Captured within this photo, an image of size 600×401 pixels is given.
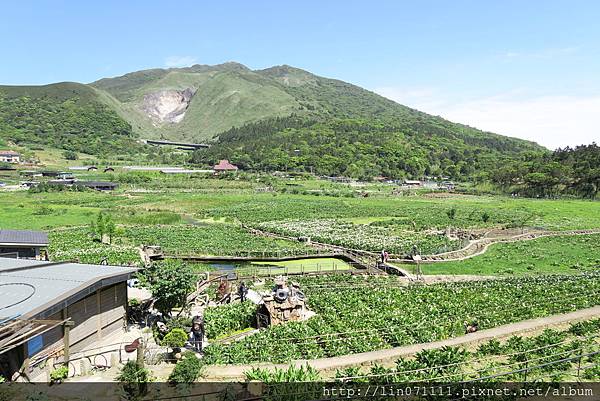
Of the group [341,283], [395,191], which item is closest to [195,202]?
[395,191]

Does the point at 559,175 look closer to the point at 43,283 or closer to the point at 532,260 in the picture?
the point at 532,260

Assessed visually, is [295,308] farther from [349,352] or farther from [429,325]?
[429,325]

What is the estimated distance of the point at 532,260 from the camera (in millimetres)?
37188

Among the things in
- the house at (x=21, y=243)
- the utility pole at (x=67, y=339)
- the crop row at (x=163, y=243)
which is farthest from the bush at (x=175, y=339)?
the crop row at (x=163, y=243)

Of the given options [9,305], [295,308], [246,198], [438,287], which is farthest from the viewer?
[246,198]

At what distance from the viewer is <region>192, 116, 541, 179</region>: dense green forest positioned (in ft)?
512

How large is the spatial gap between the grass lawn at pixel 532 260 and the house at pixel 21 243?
26648 millimetres

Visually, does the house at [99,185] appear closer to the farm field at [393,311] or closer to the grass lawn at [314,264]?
the grass lawn at [314,264]

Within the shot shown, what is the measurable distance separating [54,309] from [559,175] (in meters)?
108

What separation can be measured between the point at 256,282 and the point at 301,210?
42.2 meters

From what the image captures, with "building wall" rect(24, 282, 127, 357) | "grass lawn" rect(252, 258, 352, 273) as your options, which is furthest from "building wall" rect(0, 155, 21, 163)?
"building wall" rect(24, 282, 127, 357)

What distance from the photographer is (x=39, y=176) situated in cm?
11950

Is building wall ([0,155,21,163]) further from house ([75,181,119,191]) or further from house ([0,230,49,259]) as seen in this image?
house ([0,230,49,259])

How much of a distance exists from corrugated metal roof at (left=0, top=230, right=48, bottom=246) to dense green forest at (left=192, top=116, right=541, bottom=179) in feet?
405
